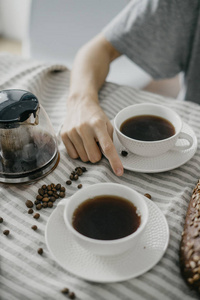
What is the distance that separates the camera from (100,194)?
2.53 ft

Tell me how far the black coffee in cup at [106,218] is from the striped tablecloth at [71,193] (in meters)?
0.09

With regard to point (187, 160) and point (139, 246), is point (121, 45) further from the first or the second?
point (139, 246)

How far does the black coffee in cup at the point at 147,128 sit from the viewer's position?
3.22 ft

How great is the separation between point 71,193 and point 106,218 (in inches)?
7.8

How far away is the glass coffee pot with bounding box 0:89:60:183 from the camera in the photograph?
0.87 metres

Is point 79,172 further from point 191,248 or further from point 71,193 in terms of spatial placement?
point 191,248

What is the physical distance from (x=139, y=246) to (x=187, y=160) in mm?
325

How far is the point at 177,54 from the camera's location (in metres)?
1.52

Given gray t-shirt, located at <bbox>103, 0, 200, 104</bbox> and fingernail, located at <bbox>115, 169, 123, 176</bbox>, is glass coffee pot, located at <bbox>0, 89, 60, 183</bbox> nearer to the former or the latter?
fingernail, located at <bbox>115, 169, 123, 176</bbox>

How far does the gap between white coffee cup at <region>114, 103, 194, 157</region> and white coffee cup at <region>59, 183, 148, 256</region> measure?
0.20 meters

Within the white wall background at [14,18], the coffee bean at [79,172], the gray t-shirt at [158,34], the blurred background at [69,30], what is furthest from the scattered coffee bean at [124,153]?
the white wall background at [14,18]

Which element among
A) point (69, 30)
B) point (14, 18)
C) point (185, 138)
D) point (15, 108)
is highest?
point (15, 108)

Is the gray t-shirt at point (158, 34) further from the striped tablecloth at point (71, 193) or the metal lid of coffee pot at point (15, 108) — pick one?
the metal lid of coffee pot at point (15, 108)

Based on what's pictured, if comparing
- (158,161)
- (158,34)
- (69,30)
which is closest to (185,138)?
(158,161)
